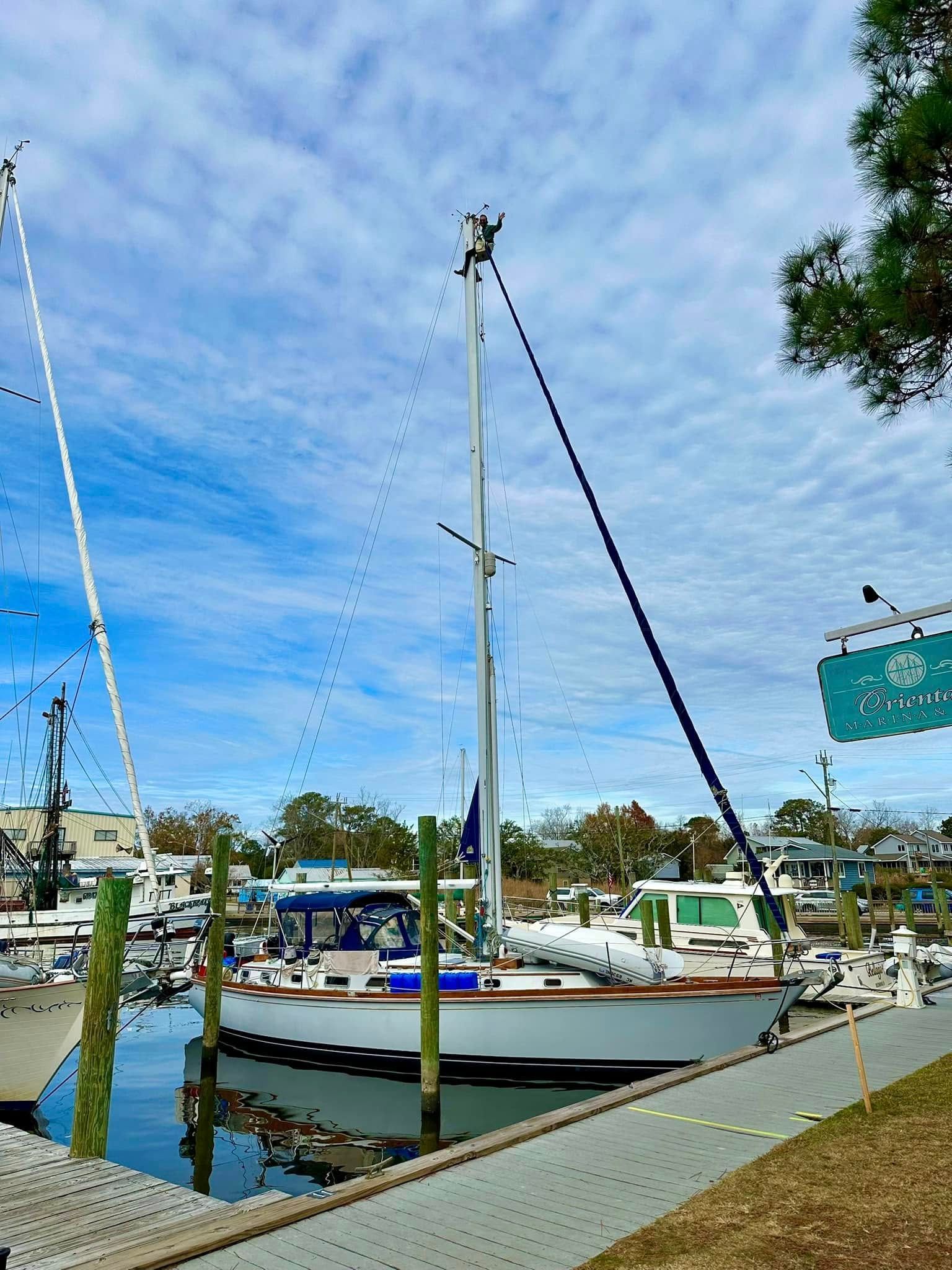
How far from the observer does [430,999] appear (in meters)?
11.2

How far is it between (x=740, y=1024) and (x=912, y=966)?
5.07 meters

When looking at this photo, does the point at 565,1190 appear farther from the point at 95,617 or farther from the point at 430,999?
the point at 95,617

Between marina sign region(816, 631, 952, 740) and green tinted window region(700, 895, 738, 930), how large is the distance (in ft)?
51.7

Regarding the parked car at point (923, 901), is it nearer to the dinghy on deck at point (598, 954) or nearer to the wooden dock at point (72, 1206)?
the dinghy on deck at point (598, 954)

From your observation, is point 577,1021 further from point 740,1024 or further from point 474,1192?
point 474,1192

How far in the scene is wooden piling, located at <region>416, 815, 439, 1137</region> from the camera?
1112 cm

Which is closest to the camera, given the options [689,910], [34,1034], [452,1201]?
[452,1201]

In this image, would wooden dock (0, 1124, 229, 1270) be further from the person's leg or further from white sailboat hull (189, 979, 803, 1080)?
the person's leg

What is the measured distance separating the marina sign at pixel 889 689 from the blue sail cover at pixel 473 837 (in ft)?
33.4

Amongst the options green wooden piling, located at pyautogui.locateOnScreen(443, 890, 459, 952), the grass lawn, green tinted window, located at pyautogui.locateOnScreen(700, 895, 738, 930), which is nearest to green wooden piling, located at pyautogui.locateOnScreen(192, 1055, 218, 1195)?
green wooden piling, located at pyautogui.locateOnScreen(443, 890, 459, 952)

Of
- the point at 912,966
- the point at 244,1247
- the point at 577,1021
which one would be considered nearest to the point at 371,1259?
the point at 244,1247

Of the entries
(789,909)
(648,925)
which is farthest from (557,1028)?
(789,909)

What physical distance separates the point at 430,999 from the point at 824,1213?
6.47m

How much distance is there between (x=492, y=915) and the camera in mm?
14922
